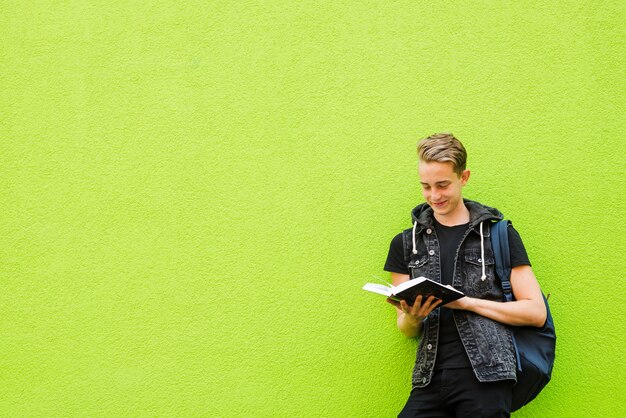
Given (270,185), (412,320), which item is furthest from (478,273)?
(270,185)

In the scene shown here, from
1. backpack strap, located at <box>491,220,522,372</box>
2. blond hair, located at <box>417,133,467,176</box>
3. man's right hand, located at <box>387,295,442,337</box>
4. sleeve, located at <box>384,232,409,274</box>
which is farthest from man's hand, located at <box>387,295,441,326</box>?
blond hair, located at <box>417,133,467,176</box>

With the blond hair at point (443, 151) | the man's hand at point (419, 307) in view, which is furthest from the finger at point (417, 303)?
the blond hair at point (443, 151)

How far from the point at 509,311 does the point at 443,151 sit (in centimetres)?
70

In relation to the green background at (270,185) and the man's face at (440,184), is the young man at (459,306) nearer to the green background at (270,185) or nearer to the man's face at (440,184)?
the man's face at (440,184)

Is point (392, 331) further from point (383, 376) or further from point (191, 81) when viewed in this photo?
point (191, 81)

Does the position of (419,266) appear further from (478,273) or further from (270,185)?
(270,185)

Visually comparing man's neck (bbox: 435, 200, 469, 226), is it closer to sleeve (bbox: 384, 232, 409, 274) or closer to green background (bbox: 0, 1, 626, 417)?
sleeve (bbox: 384, 232, 409, 274)

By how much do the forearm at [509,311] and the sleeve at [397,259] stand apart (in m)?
0.36

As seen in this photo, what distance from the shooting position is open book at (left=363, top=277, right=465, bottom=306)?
2201 millimetres

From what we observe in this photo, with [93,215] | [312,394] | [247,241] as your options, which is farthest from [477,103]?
[93,215]

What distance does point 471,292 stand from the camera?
255cm

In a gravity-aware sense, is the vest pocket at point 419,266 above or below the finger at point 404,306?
above

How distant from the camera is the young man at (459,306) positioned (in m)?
2.38

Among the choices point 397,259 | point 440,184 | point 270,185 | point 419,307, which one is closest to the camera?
point 419,307
